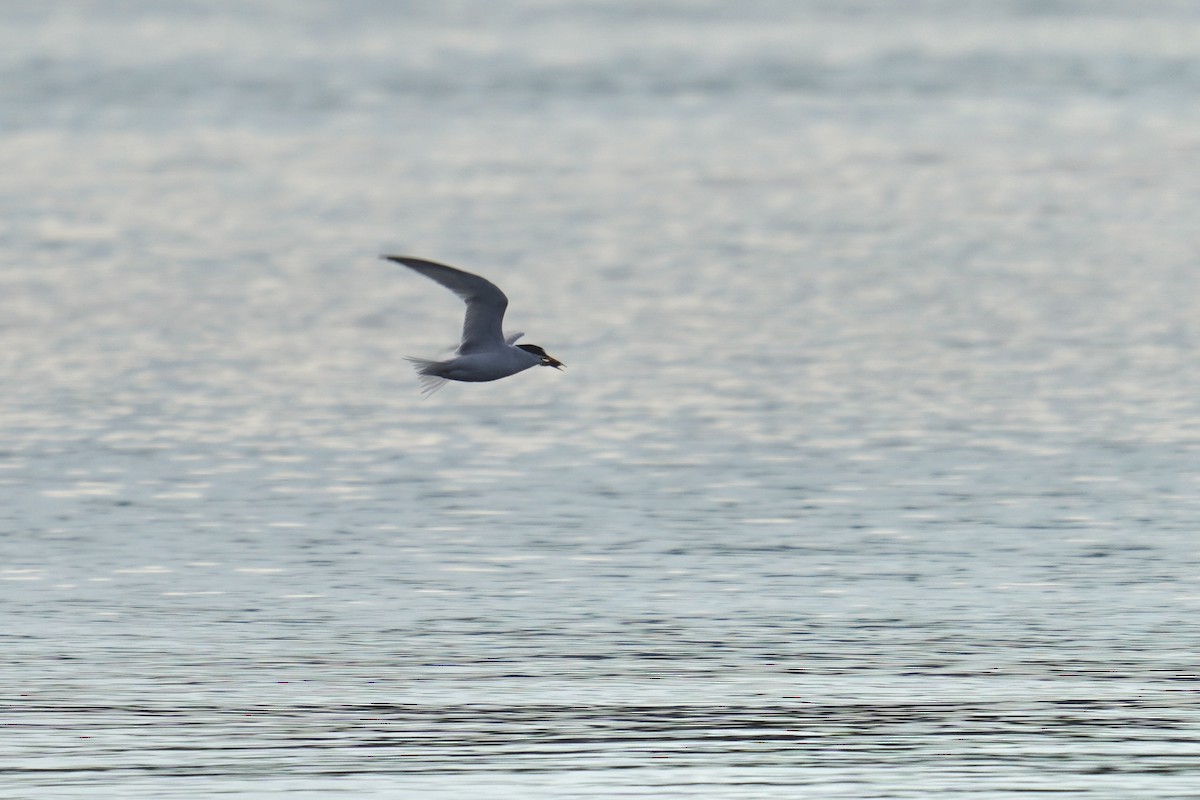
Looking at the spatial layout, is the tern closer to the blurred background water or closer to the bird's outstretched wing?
the bird's outstretched wing

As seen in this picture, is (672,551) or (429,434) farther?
(429,434)

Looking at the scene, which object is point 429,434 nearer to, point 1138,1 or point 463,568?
point 463,568

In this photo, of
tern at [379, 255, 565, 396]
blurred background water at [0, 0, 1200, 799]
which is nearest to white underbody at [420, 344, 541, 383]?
tern at [379, 255, 565, 396]

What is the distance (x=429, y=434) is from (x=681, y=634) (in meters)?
6.77

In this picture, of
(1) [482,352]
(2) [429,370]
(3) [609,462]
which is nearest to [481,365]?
(1) [482,352]

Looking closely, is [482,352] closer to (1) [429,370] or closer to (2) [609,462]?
(1) [429,370]

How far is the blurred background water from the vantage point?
1332 cm

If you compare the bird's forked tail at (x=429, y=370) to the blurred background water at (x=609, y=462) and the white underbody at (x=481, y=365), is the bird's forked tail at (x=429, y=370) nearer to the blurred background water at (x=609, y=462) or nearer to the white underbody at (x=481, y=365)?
the white underbody at (x=481, y=365)

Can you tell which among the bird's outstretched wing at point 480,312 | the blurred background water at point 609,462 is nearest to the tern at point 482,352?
the bird's outstretched wing at point 480,312

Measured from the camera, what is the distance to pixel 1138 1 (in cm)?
7150

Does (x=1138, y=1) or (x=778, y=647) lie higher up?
(x=1138, y=1)

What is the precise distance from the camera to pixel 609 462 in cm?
2041

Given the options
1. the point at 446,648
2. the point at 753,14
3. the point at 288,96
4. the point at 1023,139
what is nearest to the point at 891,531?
the point at 446,648

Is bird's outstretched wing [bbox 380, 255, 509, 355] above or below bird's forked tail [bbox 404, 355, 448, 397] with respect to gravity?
above
